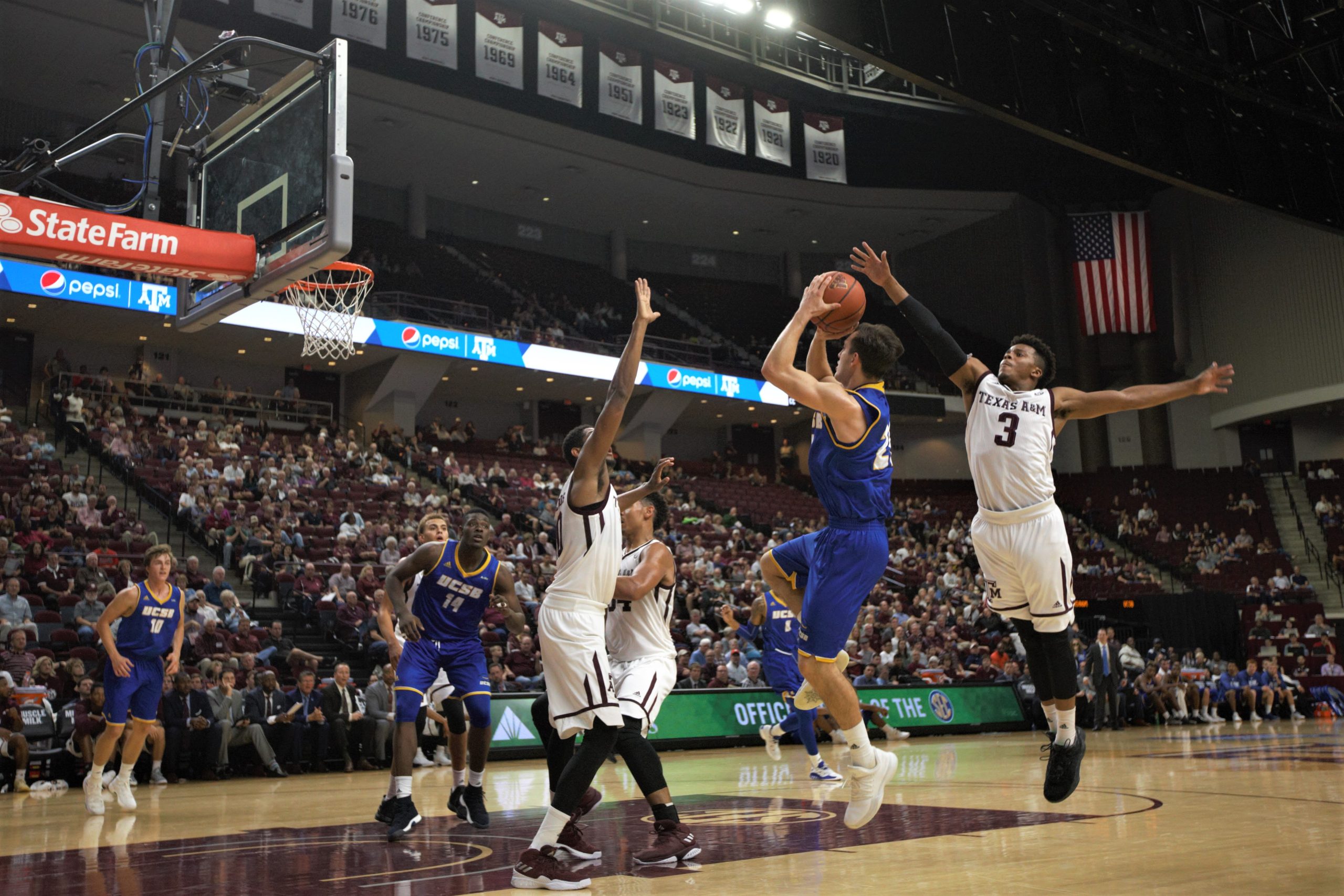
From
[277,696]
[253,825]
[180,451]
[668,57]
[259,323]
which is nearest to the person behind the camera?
[253,825]

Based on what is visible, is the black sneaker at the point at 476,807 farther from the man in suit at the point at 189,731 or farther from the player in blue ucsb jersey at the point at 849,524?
the man in suit at the point at 189,731

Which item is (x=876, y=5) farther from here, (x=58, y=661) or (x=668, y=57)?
(x=668, y=57)

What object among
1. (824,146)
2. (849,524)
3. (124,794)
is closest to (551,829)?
(849,524)

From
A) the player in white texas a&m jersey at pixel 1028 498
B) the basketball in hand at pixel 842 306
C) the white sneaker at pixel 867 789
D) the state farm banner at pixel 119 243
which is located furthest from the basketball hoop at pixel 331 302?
the white sneaker at pixel 867 789

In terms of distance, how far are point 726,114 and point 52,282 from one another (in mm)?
16445

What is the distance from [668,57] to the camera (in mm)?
28938

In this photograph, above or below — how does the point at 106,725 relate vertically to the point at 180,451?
below

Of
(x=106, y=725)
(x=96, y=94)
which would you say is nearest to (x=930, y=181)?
(x=96, y=94)

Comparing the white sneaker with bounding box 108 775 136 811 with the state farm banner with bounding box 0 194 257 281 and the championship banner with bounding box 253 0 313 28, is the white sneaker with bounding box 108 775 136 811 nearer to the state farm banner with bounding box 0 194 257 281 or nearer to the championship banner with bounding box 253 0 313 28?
the state farm banner with bounding box 0 194 257 281

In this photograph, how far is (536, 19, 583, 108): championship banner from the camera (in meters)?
26.2

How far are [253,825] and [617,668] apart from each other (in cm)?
315

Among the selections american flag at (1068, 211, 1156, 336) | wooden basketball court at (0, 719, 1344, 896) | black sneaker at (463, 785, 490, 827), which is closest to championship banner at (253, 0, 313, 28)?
wooden basketball court at (0, 719, 1344, 896)

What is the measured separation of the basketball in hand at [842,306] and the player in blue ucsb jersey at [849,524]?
51 mm

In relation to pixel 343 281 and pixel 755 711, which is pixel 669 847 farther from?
pixel 755 711
